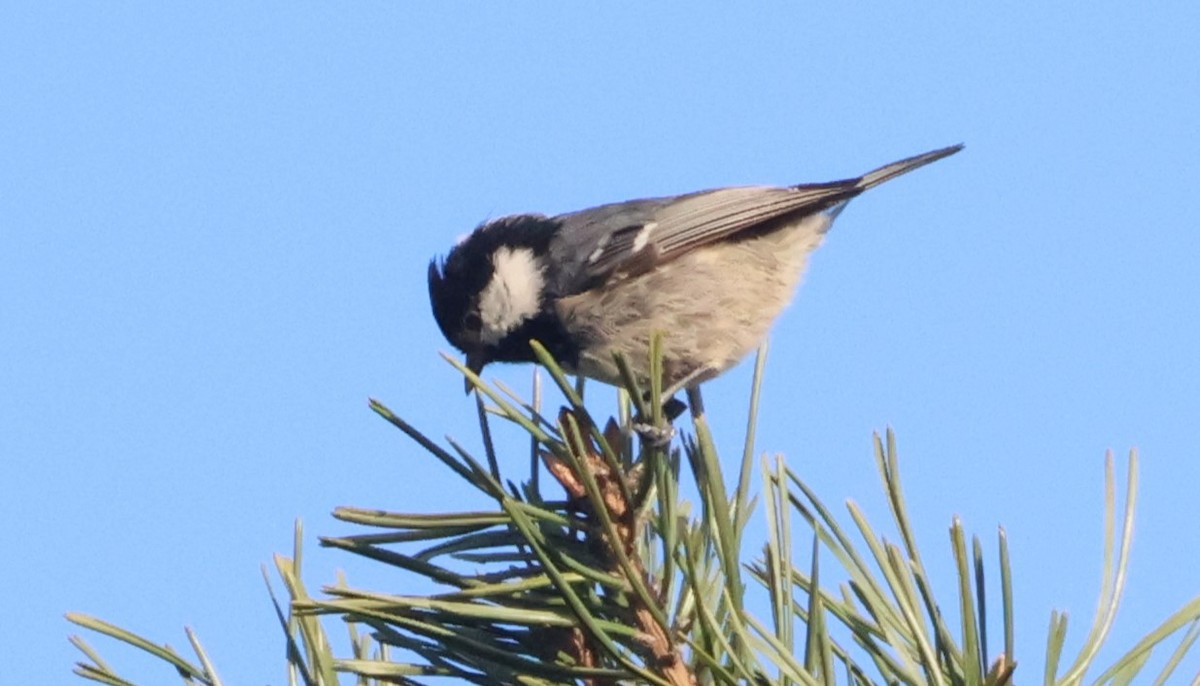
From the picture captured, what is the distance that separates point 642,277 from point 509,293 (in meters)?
0.41

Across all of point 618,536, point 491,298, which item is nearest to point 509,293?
point 491,298

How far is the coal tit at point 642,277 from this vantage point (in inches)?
152

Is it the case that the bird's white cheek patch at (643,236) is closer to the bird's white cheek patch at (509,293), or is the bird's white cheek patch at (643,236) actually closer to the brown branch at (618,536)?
the bird's white cheek patch at (509,293)

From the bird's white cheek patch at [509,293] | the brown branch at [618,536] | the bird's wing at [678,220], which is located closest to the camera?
the brown branch at [618,536]

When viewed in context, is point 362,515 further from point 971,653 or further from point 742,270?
point 742,270

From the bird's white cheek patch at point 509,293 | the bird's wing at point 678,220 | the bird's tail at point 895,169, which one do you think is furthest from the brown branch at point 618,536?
the bird's tail at point 895,169

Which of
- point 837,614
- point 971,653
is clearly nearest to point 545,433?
point 837,614

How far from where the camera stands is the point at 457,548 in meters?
1.80

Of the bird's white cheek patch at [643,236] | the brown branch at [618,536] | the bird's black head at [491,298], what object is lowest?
the brown branch at [618,536]

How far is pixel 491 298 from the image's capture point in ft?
12.6

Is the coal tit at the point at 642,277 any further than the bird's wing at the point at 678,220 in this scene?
No

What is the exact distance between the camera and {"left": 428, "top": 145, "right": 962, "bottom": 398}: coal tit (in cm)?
387

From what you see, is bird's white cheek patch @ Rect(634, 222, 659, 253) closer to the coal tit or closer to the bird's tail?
the coal tit

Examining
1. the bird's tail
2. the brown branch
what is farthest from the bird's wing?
the brown branch
